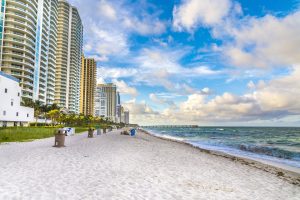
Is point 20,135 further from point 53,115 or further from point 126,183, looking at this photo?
point 53,115

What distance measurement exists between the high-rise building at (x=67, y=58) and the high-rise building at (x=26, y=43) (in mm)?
35713

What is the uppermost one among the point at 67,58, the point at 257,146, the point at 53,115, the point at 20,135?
the point at 67,58

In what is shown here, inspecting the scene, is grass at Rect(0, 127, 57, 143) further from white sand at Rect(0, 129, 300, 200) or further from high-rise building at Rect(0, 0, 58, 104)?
high-rise building at Rect(0, 0, 58, 104)

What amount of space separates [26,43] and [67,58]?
6517cm

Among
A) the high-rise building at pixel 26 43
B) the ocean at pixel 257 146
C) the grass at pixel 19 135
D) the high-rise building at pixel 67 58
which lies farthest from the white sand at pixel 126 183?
the high-rise building at pixel 67 58

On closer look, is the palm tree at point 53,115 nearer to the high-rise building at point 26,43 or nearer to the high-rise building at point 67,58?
the high-rise building at point 26,43

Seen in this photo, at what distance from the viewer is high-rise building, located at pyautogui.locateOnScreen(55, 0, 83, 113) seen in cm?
15675

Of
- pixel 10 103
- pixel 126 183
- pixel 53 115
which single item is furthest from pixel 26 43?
pixel 126 183

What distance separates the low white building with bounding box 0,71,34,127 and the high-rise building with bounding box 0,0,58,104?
1177 inches

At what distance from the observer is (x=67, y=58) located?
16175 centimetres

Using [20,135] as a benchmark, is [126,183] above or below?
below

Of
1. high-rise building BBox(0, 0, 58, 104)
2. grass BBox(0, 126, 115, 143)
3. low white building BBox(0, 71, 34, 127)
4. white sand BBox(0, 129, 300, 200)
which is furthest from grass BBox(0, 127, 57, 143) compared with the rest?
high-rise building BBox(0, 0, 58, 104)

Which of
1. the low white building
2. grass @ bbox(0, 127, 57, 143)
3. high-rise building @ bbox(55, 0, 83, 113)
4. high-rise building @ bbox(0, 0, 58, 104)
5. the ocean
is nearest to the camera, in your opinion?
the ocean

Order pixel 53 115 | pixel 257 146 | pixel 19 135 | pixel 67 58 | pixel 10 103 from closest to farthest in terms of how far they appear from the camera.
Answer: pixel 19 135 < pixel 257 146 < pixel 10 103 < pixel 53 115 < pixel 67 58
